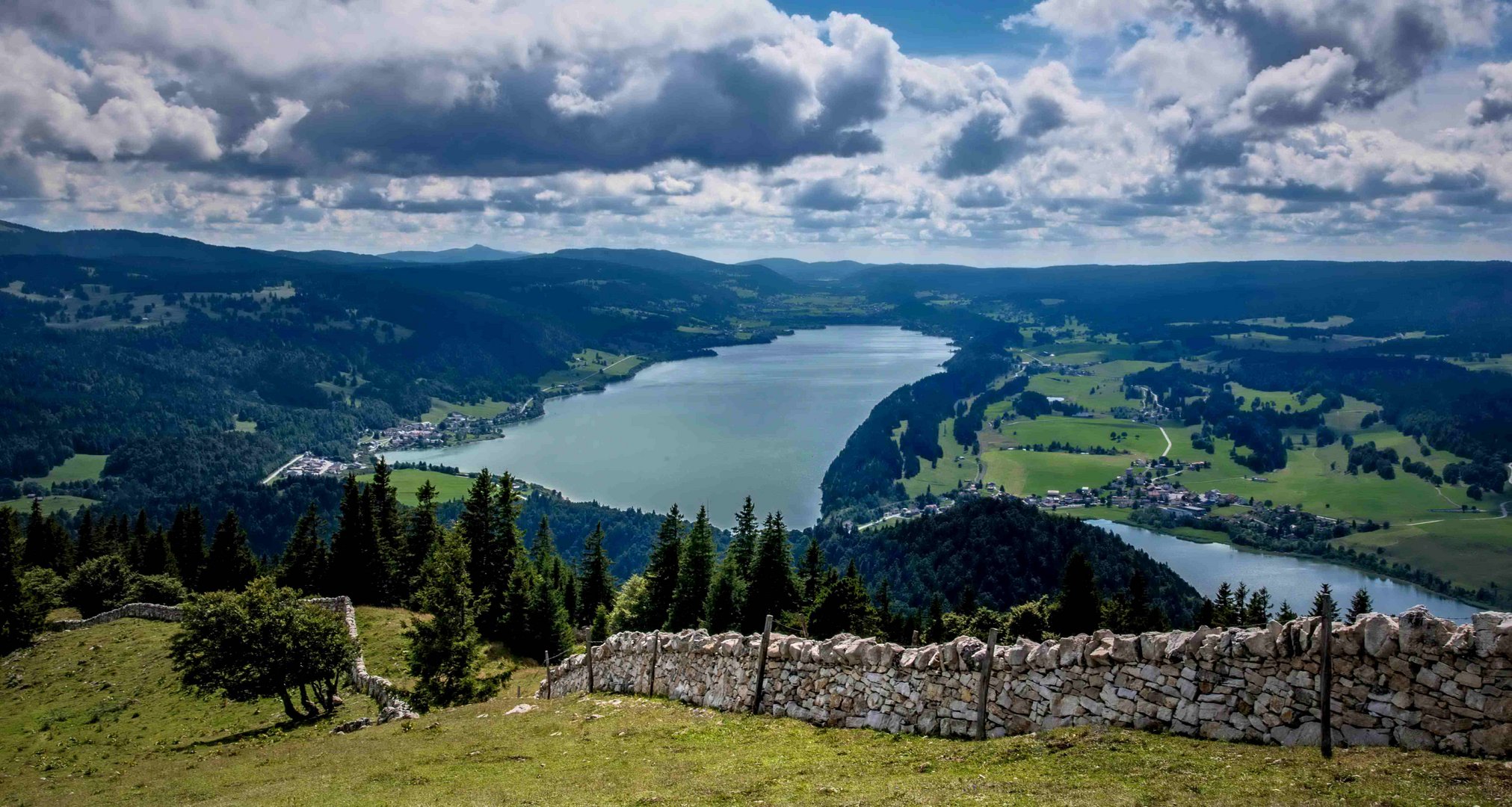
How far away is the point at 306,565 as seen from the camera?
1964 inches

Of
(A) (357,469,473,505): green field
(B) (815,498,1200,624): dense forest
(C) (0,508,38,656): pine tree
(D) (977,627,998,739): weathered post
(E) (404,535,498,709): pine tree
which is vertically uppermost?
(D) (977,627,998,739): weathered post

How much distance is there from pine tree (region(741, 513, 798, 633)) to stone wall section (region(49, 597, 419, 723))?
17.4 m

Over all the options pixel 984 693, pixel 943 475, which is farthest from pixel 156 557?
pixel 943 475

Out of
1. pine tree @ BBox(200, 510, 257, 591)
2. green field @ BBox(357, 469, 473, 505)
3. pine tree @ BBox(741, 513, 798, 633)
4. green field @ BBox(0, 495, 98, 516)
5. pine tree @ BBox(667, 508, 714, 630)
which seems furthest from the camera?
green field @ BBox(0, 495, 98, 516)

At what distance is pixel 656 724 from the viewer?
1802cm

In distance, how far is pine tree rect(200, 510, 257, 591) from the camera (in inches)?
2219

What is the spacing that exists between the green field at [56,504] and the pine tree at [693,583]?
163 meters

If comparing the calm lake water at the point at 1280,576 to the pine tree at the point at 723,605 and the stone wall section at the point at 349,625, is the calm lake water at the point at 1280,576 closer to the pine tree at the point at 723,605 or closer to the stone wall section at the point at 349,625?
the pine tree at the point at 723,605

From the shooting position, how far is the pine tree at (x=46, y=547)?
201 feet

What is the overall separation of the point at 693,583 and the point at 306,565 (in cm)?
2315

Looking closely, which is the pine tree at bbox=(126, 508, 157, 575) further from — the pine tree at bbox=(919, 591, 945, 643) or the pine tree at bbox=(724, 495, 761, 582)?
the pine tree at bbox=(919, 591, 945, 643)

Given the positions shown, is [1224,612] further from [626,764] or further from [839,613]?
[626,764]

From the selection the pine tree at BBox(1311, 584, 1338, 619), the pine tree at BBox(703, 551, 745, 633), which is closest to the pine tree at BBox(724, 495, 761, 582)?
the pine tree at BBox(703, 551, 745, 633)

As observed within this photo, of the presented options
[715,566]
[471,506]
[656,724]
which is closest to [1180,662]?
[656,724]
